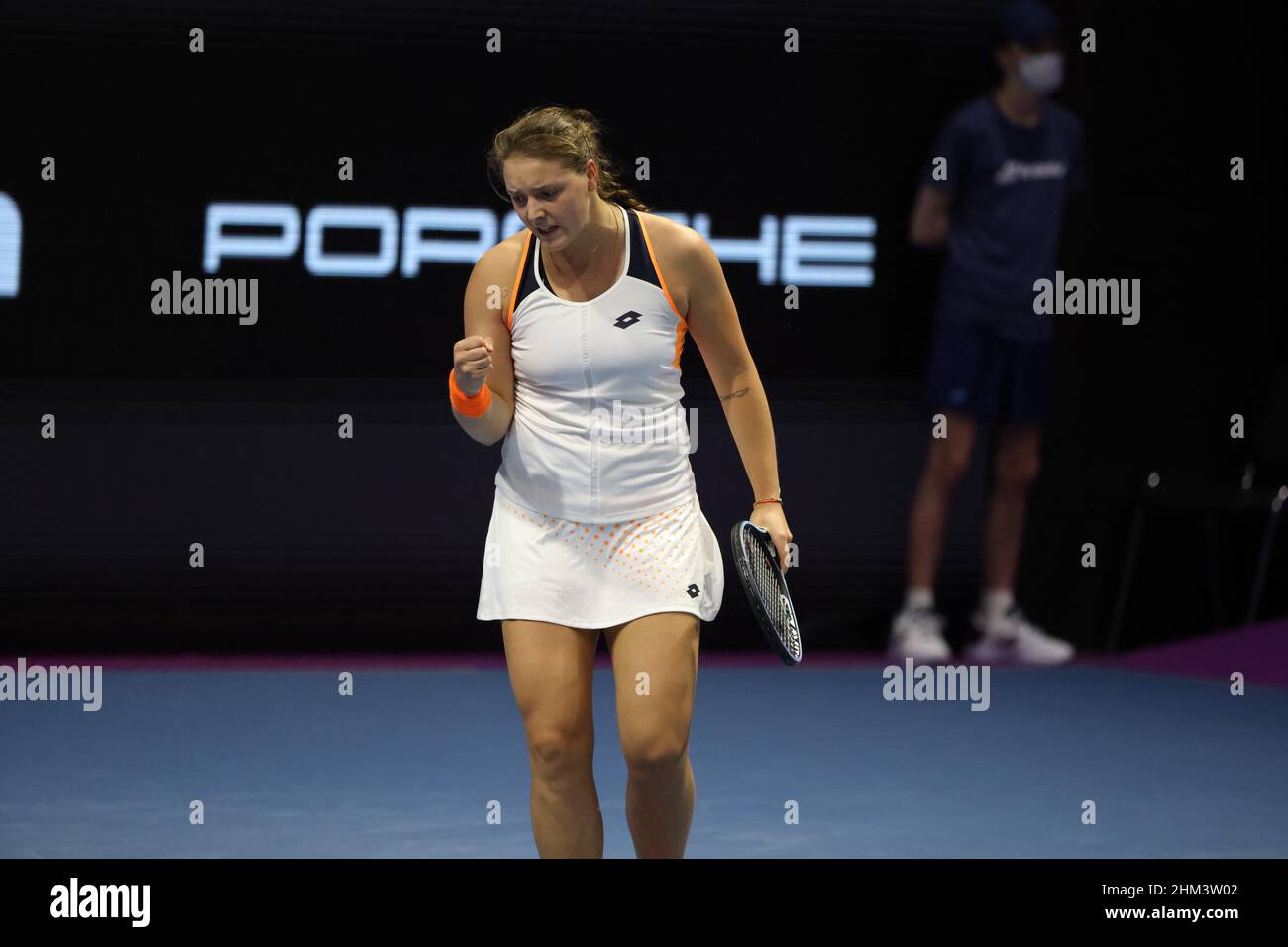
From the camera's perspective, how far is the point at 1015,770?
5.90 m

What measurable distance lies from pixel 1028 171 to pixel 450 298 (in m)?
2.39

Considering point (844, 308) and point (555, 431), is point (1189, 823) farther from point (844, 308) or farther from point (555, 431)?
point (844, 308)

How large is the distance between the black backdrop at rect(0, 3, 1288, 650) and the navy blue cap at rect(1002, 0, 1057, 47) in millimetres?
132

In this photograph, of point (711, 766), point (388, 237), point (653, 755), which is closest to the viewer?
point (653, 755)

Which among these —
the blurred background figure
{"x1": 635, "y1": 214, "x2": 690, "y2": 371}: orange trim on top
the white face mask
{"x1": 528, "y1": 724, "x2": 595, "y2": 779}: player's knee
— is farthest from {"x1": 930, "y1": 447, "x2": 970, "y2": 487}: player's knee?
{"x1": 528, "y1": 724, "x2": 595, "y2": 779}: player's knee

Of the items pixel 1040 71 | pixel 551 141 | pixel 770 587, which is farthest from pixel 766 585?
pixel 1040 71

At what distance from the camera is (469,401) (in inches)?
145

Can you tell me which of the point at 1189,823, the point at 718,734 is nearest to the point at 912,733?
the point at 718,734

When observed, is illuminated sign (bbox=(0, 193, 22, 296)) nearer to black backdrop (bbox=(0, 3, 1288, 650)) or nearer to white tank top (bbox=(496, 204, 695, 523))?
black backdrop (bbox=(0, 3, 1288, 650))

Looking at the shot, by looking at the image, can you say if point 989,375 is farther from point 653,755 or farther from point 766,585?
point 653,755

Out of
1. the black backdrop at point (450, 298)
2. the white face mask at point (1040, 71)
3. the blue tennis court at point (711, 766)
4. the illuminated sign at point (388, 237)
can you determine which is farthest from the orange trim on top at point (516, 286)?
the white face mask at point (1040, 71)

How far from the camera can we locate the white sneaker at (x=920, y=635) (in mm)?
7938

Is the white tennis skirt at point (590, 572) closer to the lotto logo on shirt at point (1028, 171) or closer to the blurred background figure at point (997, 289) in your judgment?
the blurred background figure at point (997, 289)
